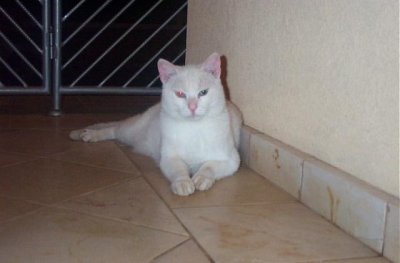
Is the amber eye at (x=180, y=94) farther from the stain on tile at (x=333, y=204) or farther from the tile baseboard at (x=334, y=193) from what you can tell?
the stain on tile at (x=333, y=204)

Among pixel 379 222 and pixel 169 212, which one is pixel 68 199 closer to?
pixel 169 212

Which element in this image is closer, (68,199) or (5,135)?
(68,199)

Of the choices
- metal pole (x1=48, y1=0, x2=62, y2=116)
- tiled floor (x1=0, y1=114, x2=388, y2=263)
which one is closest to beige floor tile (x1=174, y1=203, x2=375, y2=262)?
tiled floor (x1=0, y1=114, x2=388, y2=263)

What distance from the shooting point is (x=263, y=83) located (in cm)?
179

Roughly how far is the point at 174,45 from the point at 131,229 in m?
5.50

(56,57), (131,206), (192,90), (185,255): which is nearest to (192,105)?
(192,90)

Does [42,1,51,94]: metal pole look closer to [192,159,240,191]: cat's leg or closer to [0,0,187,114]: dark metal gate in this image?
[0,0,187,114]: dark metal gate

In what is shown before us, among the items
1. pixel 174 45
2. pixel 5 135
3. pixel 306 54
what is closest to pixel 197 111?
pixel 306 54

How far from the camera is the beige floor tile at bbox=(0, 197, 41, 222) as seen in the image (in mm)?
1320

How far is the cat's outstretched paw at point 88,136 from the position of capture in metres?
2.18

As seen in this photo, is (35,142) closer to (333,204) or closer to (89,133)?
(89,133)

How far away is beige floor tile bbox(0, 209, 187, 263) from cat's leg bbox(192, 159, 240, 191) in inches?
13.7

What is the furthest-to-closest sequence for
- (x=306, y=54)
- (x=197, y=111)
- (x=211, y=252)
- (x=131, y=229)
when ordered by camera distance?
(x=197, y=111) < (x=306, y=54) < (x=131, y=229) < (x=211, y=252)

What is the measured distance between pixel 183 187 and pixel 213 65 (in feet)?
1.43
